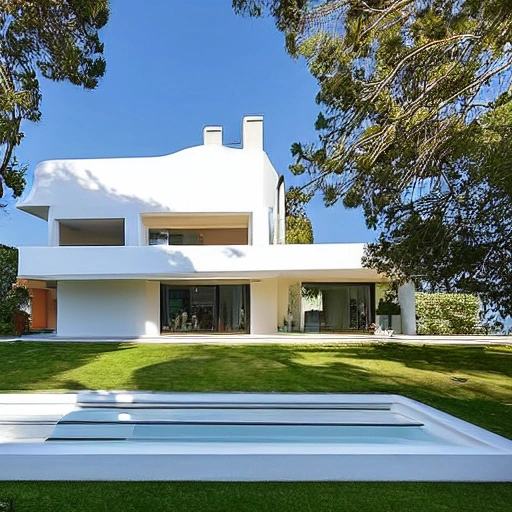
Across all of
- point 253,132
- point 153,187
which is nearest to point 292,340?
point 153,187

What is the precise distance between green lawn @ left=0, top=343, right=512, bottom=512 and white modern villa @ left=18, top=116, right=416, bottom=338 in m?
3.53

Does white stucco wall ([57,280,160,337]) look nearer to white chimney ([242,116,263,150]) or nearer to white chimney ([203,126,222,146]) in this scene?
white chimney ([203,126,222,146])

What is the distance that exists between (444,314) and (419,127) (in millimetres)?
14117

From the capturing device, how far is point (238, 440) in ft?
19.8

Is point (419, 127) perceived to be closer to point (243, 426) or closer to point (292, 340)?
point (243, 426)

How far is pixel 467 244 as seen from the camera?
10.8 m

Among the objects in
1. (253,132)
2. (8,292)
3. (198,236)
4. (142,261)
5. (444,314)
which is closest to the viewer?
(142,261)

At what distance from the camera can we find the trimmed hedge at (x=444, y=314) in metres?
21.6

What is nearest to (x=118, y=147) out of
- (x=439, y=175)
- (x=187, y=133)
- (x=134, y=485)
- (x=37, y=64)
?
(x=187, y=133)

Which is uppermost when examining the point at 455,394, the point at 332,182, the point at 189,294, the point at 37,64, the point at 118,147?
the point at 118,147

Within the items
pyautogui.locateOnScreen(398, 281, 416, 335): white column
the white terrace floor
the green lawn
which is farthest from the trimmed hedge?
the green lawn

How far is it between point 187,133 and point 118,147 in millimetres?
4807

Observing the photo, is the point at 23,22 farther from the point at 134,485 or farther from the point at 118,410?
the point at 134,485

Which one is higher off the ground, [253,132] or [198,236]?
[253,132]
